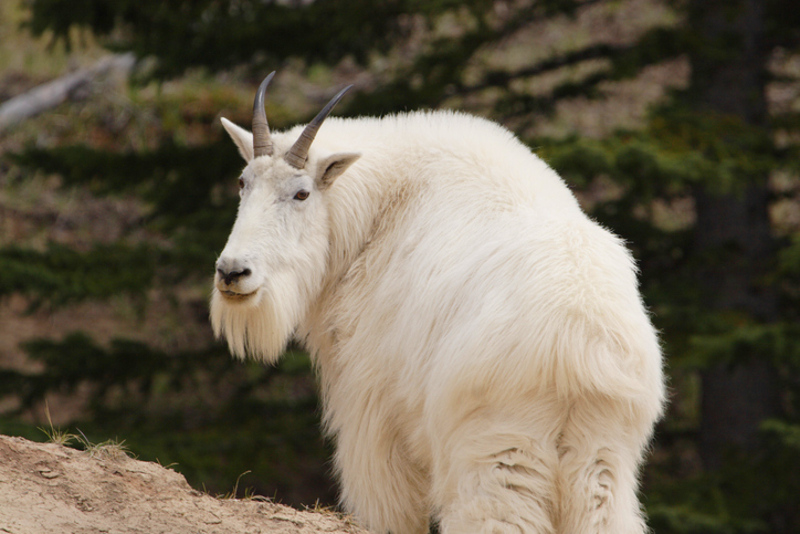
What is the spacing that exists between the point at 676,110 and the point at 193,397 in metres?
7.91

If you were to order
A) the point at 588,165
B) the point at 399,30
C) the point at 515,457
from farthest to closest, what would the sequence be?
the point at 399,30
the point at 588,165
the point at 515,457

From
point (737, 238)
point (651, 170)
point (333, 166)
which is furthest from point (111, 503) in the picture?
point (737, 238)

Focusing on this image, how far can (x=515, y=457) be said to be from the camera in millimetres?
3781

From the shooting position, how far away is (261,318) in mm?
4766

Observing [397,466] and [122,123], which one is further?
[122,123]

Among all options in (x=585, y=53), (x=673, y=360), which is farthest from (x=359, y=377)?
(x=585, y=53)

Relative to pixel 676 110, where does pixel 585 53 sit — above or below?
above

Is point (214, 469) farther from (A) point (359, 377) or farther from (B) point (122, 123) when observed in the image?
(B) point (122, 123)

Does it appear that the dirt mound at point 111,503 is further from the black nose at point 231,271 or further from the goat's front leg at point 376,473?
the black nose at point 231,271

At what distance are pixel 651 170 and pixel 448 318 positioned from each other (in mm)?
4535

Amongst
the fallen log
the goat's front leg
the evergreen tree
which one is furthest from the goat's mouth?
the fallen log

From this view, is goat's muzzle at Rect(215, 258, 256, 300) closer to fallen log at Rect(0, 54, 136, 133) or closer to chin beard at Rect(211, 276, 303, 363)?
chin beard at Rect(211, 276, 303, 363)

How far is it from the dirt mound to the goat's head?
2.85 feet

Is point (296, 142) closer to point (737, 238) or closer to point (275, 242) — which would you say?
point (275, 242)
